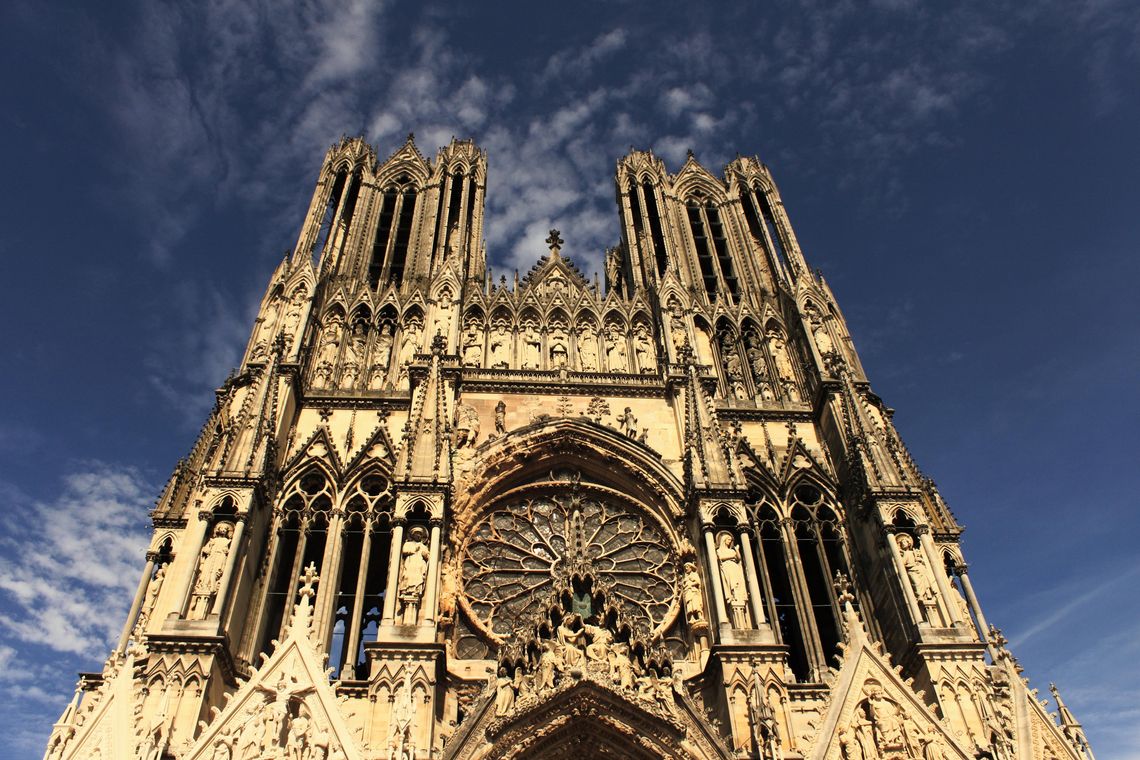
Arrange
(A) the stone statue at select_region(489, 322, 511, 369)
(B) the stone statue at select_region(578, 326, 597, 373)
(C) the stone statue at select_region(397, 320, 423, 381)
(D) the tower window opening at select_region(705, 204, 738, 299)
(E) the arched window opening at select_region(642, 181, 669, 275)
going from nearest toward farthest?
(C) the stone statue at select_region(397, 320, 423, 381)
(A) the stone statue at select_region(489, 322, 511, 369)
(B) the stone statue at select_region(578, 326, 597, 373)
(D) the tower window opening at select_region(705, 204, 738, 299)
(E) the arched window opening at select_region(642, 181, 669, 275)

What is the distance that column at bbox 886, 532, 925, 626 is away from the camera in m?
13.4

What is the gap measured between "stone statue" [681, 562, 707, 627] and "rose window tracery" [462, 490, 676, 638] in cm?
38

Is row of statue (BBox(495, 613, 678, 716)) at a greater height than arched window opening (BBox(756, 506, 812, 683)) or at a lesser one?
lesser

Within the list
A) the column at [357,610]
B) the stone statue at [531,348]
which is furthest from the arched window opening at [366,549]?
the stone statue at [531,348]

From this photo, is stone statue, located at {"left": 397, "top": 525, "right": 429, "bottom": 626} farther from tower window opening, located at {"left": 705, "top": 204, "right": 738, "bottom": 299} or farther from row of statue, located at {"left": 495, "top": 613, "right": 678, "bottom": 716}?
tower window opening, located at {"left": 705, "top": 204, "right": 738, "bottom": 299}

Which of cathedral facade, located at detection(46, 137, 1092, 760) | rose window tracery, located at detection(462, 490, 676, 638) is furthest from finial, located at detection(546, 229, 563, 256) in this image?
rose window tracery, located at detection(462, 490, 676, 638)

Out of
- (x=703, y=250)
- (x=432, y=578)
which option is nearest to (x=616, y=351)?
(x=703, y=250)

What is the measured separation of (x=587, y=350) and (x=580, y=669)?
8.87 meters

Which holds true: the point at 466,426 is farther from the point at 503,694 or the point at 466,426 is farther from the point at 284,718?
the point at 284,718

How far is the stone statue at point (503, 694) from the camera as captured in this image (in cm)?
1152

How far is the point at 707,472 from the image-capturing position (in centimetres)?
1531

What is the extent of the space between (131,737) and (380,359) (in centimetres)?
1023

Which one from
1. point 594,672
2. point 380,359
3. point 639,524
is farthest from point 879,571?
point 380,359

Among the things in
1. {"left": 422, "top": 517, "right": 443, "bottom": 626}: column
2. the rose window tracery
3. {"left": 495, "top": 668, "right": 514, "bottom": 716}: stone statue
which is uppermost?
the rose window tracery
